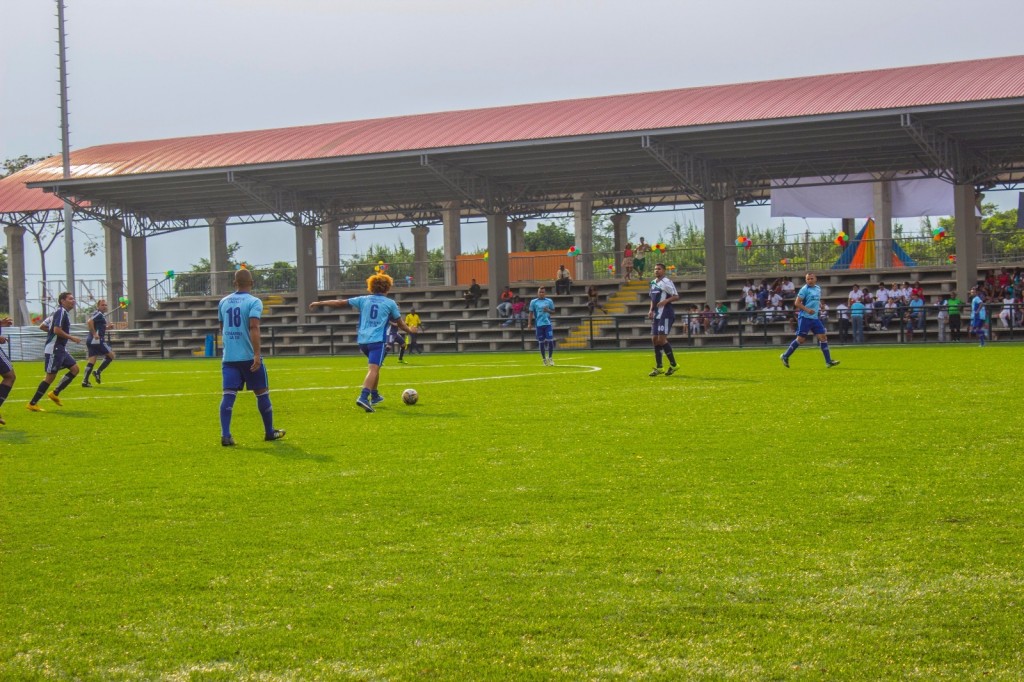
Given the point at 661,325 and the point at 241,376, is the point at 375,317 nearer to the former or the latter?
the point at 241,376

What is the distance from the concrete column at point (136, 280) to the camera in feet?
160

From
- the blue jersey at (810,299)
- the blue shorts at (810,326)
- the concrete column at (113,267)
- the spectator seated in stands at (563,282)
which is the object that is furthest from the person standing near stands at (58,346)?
the concrete column at (113,267)

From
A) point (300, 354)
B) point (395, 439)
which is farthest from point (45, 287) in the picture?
point (395, 439)

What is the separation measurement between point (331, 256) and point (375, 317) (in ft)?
124

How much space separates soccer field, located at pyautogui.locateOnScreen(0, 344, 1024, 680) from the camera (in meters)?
4.69

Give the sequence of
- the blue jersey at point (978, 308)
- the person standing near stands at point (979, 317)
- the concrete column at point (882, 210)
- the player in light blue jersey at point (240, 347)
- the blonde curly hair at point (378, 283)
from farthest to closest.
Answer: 1. the concrete column at point (882, 210)
2. the blue jersey at point (978, 308)
3. the person standing near stands at point (979, 317)
4. the blonde curly hair at point (378, 283)
5. the player in light blue jersey at point (240, 347)

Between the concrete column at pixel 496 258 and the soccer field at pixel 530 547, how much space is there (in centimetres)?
2904

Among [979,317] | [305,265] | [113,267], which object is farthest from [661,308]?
[113,267]

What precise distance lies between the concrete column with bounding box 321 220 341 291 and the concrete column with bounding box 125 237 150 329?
7.85 meters

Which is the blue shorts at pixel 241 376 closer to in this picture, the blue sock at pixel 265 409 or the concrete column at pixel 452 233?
the blue sock at pixel 265 409

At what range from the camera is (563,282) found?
4334 centimetres

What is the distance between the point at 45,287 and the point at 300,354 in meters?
15.9

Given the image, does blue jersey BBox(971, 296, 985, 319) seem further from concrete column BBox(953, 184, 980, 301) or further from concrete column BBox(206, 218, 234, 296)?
concrete column BBox(206, 218, 234, 296)

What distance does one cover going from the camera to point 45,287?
50.1m
